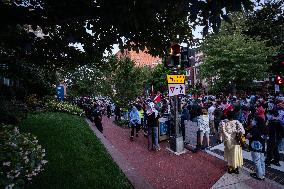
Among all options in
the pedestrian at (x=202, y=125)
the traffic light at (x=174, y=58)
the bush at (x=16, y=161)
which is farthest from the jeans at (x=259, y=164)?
the bush at (x=16, y=161)

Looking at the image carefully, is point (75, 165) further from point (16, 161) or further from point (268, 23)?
point (268, 23)

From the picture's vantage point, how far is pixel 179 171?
9555mm

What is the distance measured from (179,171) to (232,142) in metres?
1.78

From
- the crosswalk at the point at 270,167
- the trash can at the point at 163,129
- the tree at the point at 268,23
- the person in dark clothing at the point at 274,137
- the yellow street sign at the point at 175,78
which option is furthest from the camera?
the tree at the point at 268,23

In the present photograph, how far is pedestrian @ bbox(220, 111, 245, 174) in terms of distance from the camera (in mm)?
9070

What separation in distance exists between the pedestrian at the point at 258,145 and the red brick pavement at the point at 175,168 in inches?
43.2

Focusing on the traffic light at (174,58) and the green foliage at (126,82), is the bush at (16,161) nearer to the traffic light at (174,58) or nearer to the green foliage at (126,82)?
the traffic light at (174,58)

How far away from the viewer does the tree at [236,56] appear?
36.8 meters

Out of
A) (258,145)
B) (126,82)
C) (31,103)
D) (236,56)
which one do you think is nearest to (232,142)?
(258,145)

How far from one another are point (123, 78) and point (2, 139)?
21894 millimetres

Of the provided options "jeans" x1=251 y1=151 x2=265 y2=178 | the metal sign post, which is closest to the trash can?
the metal sign post

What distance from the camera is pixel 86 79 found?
4694 centimetres

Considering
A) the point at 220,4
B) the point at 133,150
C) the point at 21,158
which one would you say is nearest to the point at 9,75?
the point at 133,150

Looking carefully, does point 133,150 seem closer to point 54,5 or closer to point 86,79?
point 54,5
